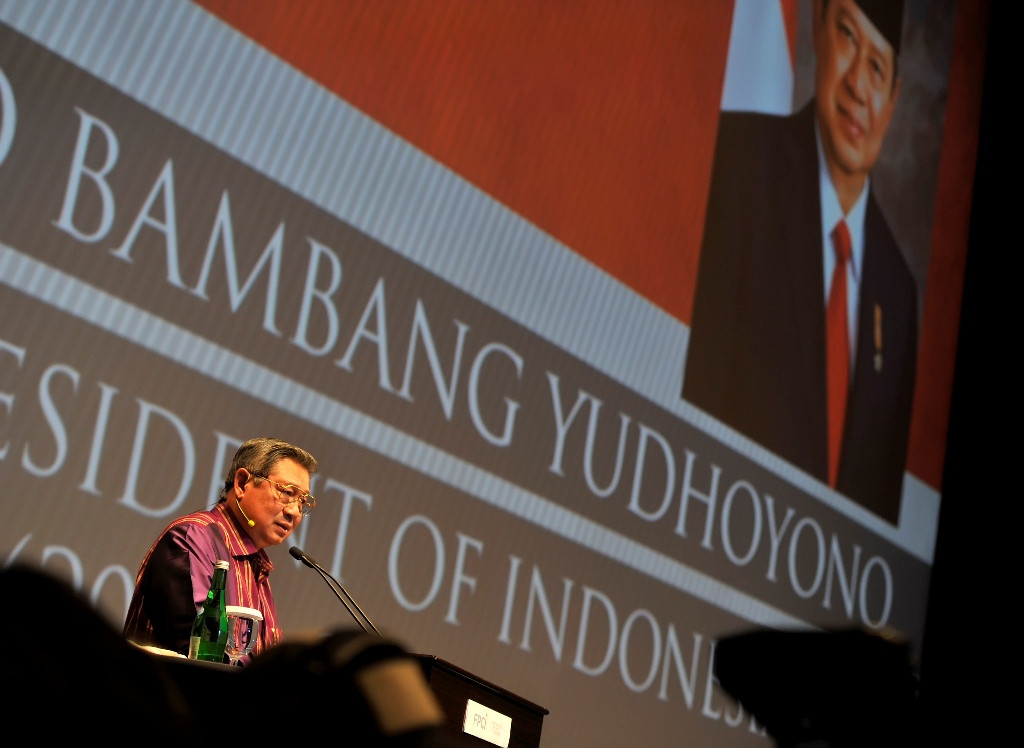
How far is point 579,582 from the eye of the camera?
13.9 feet

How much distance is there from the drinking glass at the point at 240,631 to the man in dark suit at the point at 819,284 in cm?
240

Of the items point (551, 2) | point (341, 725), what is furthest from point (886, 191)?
point (341, 725)

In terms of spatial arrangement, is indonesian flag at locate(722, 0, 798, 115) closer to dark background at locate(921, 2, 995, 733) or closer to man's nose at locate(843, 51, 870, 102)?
man's nose at locate(843, 51, 870, 102)

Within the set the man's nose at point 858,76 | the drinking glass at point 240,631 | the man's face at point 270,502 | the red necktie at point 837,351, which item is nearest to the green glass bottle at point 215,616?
the drinking glass at point 240,631

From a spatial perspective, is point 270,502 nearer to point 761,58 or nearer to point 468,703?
point 468,703

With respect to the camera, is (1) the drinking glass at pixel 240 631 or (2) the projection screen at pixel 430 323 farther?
(2) the projection screen at pixel 430 323

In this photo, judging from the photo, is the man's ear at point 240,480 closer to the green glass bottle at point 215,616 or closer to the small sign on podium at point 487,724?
the green glass bottle at point 215,616

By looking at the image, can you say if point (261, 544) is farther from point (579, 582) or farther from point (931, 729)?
point (931, 729)

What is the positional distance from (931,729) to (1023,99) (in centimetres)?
684

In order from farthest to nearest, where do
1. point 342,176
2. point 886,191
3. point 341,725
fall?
1. point 886,191
2. point 342,176
3. point 341,725

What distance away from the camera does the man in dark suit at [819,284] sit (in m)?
5.06

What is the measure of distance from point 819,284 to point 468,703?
3419mm

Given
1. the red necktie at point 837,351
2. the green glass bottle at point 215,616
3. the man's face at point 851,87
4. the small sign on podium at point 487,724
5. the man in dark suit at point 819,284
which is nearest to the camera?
the green glass bottle at point 215,616

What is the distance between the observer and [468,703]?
2623 mm
